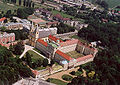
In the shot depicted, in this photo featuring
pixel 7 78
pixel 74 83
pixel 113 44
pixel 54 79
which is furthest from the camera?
pixel 113 44

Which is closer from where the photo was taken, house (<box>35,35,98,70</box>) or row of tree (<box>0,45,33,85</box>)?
row of tree (<box>0,45,33,85</box>)

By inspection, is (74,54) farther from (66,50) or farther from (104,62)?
(104,62)

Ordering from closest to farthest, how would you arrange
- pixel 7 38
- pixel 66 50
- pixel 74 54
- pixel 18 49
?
pixel 18 49, pixel 7 38, pixel 66 50, pixel 74 54

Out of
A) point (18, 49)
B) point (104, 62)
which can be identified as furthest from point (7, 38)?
point (104, 62)

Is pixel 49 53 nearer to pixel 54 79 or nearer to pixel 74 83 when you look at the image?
pixel 54 79

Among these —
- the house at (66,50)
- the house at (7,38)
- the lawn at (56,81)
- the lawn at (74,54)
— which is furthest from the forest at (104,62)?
the house at (7,38)

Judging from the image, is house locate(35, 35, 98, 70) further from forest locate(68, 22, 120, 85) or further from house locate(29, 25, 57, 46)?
forest locate(68, 22, 120, 85)

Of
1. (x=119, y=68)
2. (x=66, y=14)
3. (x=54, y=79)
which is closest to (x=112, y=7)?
(x=66, y=14)

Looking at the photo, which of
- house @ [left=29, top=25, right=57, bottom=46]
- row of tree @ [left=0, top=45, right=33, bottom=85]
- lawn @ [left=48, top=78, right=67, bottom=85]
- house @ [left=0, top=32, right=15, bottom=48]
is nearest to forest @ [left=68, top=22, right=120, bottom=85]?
lawn @ [left=48, top=78, right=67, bottom=85]
